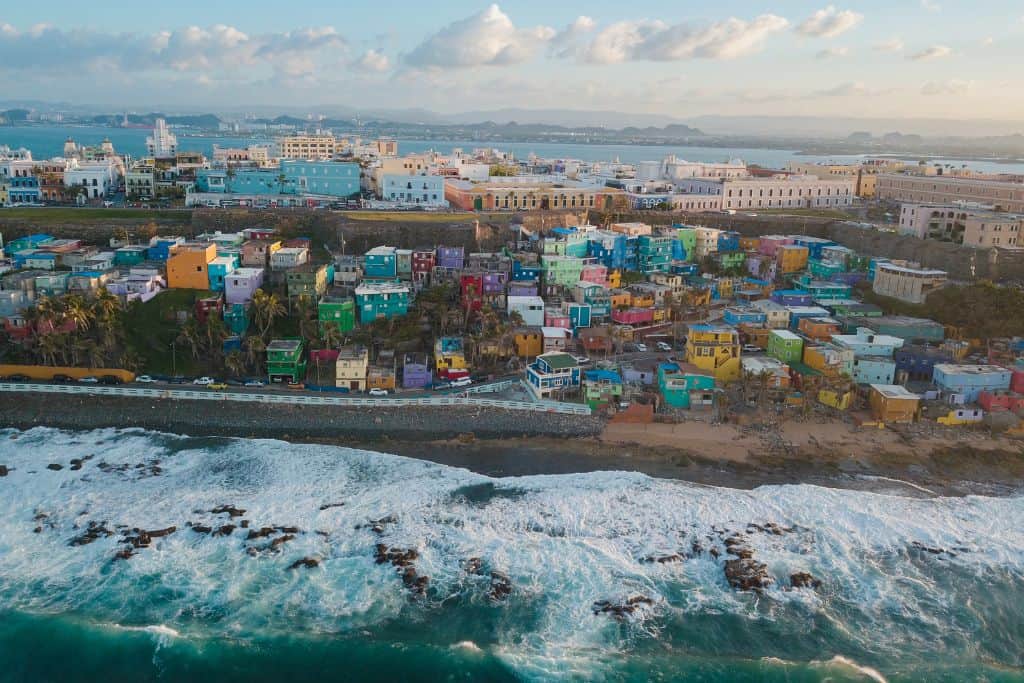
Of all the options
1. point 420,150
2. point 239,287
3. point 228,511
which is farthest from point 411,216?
point 420,150

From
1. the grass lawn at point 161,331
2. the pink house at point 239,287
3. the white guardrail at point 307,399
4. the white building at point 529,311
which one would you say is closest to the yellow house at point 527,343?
the white building at point 529,311

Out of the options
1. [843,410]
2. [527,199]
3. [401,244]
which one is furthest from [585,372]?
[527,199]

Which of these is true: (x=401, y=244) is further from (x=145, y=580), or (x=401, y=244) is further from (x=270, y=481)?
(x=145, y=580)

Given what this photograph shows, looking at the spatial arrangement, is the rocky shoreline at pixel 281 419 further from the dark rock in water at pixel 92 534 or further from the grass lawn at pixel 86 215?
the grass lawn at pixel 86 215

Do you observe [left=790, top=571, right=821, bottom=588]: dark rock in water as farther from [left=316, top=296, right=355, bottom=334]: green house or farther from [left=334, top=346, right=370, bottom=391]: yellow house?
[left=316, top=296, right=355, bottom=334]: green house

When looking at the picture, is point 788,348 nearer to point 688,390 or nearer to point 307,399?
point 688,390

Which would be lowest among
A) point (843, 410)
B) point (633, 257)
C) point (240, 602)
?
point (240, 602)

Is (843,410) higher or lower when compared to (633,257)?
lower
